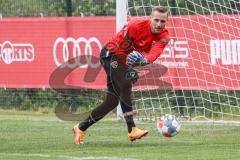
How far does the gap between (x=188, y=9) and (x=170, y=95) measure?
1689 mm

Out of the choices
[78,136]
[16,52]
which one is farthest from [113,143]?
[16,52]

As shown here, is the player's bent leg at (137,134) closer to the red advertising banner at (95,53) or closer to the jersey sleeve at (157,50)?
the jersey sleeve at (157,50)

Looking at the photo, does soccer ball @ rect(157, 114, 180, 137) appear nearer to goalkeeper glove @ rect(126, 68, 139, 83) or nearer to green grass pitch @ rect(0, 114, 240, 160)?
green grass pitch @ rect(0, 114, 240, 160)

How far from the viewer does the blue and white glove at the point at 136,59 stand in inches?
447

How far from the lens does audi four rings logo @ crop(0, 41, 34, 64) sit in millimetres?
19328

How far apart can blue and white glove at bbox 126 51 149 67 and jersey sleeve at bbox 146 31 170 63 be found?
0.22 feet

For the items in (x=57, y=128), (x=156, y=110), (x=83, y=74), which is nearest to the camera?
(x=57, y=128)

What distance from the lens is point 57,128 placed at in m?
15.1

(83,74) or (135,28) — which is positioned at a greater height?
(135,28)

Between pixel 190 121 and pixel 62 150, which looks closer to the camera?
pixel 62 150

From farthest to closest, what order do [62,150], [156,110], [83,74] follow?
[83,74] → [156,110] → [62,150]

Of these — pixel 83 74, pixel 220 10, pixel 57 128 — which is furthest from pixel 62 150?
pixel 83 74

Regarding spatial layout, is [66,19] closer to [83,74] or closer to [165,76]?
[83,74]

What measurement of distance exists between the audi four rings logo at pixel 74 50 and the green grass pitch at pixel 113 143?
2.82m
